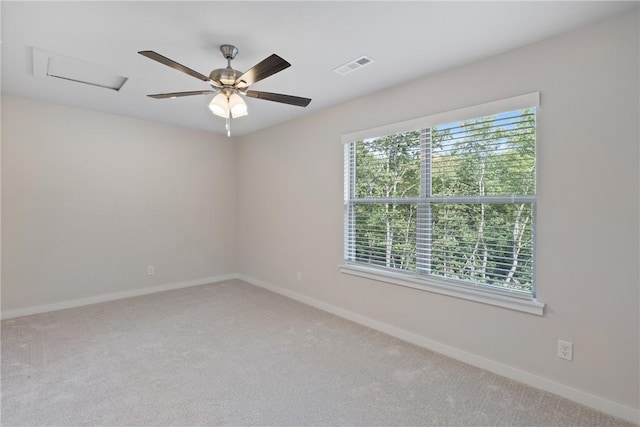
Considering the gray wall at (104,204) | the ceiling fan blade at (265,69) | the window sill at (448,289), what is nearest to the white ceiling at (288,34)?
the ceiling fan blade at (265,69)

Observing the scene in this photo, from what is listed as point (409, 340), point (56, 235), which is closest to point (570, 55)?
point (409, 340)

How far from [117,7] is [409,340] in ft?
10.9

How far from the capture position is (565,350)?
6.98 ft

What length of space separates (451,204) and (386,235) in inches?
30.1

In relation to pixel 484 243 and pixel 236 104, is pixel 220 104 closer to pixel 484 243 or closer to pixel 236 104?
pixel 236 104

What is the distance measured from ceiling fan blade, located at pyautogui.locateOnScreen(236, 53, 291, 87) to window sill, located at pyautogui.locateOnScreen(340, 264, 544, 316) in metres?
2.13

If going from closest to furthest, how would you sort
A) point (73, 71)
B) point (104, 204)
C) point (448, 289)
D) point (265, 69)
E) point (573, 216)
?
point (265, 69), point (573, 216), point (448, 289), point (73, 71), point (104, 204)

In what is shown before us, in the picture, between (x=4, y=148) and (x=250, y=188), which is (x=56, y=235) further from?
(x=250, y=188)

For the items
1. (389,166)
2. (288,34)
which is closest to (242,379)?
(389,166)

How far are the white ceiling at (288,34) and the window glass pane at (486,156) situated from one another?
525mm

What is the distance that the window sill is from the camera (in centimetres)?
228

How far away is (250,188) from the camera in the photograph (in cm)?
514

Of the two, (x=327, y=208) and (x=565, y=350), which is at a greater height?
(x=327, y=208)

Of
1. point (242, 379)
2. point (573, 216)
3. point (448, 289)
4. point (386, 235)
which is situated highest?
point (573, 216)
